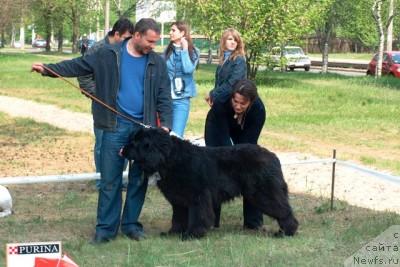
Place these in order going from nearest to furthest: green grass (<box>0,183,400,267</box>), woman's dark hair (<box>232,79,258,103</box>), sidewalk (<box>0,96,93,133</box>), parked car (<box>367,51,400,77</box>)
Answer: green grass (<box>0,183,400,267</box>)
woman's dark hair (<box>232,79,258,103</box>)
sidewalk (<box>0,96,93,133</box>)
parked car (<box>367,51,400,77</box>)

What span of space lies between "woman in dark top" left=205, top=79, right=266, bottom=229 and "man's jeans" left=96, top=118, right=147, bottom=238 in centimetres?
88

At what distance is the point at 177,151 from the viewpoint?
607cm

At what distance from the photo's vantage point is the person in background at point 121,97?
601cm

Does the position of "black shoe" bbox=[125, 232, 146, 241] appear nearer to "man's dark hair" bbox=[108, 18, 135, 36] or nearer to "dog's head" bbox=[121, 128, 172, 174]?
"dog's head" bbox=[121, 128, 172, 174]

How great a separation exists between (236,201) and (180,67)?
159cm

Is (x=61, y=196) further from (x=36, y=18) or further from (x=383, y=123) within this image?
(x=36, y=18)

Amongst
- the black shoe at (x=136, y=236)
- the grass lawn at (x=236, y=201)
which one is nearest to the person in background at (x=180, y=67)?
the grass lawn at (x=236, y=201)

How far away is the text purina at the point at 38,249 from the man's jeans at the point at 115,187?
183 centimetres

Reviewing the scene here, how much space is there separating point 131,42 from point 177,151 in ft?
3.25

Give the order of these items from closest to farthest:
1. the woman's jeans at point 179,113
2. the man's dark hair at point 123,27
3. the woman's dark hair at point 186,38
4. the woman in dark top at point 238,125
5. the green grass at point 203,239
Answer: the green grass at point 203,239 < the woman in dark top at point 238,125 < the man's dark hair at point 123,27 < the woman's dark hair at point 186,38 < the woman's jeans at point 179,113

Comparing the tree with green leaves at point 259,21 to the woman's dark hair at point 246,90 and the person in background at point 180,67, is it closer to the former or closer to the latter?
the person in background at point 180,67

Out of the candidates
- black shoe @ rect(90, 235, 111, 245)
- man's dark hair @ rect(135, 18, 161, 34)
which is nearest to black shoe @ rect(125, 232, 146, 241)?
black shoe @ rect(90, 235, 111, 245)

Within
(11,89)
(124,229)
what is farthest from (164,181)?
(11,89)

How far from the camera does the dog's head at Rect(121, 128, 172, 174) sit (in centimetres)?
590
